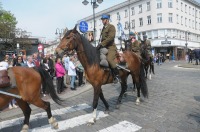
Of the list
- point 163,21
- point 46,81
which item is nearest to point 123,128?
point 46,81

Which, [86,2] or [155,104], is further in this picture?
[86,2]

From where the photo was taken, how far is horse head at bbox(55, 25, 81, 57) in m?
6.07

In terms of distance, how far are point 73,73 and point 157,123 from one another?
7743mm

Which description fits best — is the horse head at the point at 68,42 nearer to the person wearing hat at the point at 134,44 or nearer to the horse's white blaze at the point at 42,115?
the horse's white blaze at the point at 42,115

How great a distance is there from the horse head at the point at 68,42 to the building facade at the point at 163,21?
42.7 metres

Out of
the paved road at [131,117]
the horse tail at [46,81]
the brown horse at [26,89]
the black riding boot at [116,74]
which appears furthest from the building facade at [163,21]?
the brown horse at [26,89]

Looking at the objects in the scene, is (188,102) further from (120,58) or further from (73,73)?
(73,73)

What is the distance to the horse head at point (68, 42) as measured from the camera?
6074 mm

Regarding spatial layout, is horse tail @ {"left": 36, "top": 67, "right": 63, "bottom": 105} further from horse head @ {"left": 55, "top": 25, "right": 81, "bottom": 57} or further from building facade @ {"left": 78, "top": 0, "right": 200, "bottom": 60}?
building facade @ {"left": 78, "top": 0, "right": 200, "bottom": 60}

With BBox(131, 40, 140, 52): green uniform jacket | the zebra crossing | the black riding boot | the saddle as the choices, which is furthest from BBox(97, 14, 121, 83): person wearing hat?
BBox(131, 40, 140, 52): green uniform jacket

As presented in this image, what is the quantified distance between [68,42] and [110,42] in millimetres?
1438

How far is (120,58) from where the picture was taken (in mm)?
7613

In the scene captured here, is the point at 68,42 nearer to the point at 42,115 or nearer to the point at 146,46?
the point at 42,115

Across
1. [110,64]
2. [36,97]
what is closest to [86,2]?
[110,64]
